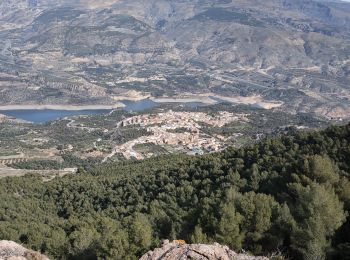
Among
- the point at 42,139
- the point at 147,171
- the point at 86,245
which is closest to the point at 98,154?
the point at 42,139

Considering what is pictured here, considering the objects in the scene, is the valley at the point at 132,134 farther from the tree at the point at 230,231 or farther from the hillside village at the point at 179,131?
the tree at the point at 230,231

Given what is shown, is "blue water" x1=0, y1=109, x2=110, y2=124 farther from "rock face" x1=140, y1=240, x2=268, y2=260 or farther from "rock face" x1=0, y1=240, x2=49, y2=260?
"rock face" x1=140, y1=240, x2=268, y2=260

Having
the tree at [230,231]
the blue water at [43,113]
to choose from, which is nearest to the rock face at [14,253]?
the tree at [230,231]

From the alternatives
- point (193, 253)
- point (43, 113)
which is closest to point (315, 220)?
point (193, 253)

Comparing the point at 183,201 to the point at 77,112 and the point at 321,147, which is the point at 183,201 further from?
the point at 77,112

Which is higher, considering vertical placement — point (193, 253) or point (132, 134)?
point (193, 253)

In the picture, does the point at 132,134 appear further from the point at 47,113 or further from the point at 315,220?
the point at 315,220
